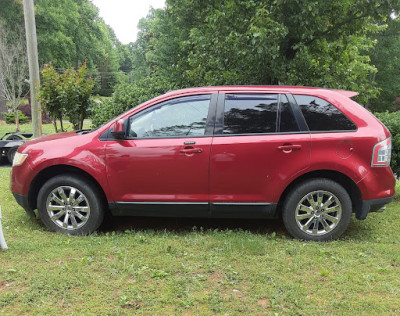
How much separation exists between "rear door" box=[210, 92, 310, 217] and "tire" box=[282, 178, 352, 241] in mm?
204

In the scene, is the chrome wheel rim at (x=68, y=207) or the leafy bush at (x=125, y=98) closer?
the chrome wheel rim at (x=68, y=207)

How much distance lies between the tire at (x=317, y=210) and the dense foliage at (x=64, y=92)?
18.5 ft

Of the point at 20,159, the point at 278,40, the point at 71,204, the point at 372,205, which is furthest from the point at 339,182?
the point at 20,159

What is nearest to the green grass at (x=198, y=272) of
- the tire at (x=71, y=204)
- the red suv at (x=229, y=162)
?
the tire at (x=71, y=204)

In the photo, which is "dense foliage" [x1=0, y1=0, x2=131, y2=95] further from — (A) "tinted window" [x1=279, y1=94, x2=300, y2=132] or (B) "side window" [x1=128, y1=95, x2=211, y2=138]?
(A) "tinted window" [x1=279, y1=94, x2=300, y2=132]

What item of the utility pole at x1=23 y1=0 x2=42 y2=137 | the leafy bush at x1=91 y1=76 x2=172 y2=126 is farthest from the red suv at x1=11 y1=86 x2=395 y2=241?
the utility pole at x1=23 y1=0 x2=42 y2=137

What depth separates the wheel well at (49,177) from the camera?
4.22m

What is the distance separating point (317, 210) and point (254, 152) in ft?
3.24

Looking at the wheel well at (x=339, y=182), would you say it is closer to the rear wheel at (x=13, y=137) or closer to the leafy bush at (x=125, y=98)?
the leafy bush at (x=125, y=98)

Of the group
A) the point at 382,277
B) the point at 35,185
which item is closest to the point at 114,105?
the point at 35,185

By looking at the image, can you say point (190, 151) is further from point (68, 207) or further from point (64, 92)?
point (64, 92)

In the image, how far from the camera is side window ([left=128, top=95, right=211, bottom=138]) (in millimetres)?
4078

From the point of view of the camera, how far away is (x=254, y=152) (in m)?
3.88

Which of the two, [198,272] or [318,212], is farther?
[318,212]
